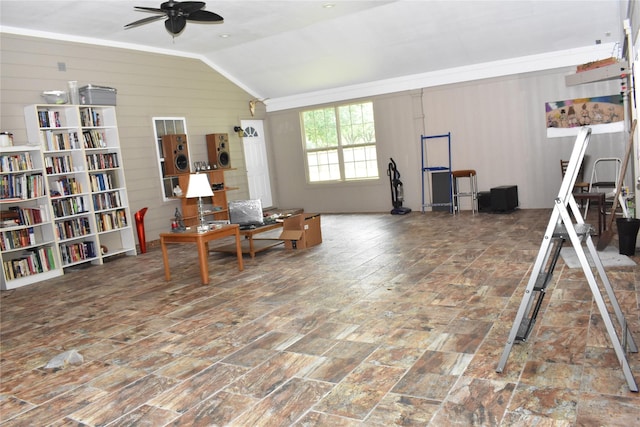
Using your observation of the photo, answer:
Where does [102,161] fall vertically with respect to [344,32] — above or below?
below

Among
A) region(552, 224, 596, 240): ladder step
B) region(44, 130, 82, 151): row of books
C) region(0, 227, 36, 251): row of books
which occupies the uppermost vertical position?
region(44, 130, 82, 151): row of books

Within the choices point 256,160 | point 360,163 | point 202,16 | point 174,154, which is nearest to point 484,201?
point 360,163

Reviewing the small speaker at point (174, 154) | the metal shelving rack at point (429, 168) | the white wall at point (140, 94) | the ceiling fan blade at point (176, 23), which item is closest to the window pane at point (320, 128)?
the white wall at point (140, 94)

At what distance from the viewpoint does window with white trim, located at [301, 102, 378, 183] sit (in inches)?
408

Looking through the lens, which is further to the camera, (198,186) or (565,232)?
(198,186)

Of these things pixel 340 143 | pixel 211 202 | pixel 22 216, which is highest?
pixel 340 143

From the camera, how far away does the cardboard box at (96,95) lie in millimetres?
7042

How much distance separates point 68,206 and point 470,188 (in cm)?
668

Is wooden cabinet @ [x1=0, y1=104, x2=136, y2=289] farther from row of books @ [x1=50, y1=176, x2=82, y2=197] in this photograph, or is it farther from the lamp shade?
the lamp shade

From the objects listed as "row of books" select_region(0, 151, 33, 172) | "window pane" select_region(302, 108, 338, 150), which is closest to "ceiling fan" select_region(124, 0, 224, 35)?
"row of books" select_region(0, 151, 33, 172)

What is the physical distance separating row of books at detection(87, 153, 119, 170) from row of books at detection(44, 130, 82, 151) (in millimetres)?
271

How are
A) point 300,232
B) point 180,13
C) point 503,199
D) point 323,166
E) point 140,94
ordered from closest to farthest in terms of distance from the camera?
point 180,13 < point 300,232 < point 140,94 < point 503,199 < point 323,166

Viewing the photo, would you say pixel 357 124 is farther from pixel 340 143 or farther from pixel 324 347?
pixel 324 347

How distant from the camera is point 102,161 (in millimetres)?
7277
